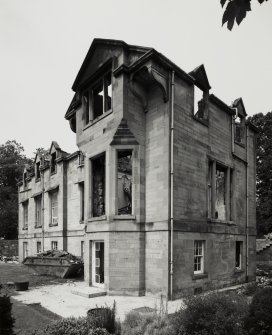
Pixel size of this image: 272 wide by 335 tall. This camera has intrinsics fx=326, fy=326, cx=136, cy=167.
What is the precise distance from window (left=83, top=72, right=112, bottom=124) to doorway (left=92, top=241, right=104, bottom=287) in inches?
252

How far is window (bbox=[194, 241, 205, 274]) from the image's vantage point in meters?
15.3

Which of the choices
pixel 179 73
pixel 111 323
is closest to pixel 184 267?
pixel 111 323

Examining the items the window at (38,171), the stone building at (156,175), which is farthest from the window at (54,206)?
the stone building at (156,175)

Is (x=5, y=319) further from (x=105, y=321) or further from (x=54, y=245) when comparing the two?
(x=54, y=245)

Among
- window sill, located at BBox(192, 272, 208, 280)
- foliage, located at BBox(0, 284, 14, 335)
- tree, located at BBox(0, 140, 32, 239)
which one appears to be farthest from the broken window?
tree, located at BBox(0, 140, 32, 239)

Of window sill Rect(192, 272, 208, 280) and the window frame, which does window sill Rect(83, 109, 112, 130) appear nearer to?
the window frame

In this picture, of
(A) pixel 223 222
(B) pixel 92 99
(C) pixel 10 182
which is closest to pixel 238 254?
(A) pixel 223 222

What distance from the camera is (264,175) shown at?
43281mm

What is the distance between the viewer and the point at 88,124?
55.3ft

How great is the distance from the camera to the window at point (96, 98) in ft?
51.7

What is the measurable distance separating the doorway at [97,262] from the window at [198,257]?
14.8ft

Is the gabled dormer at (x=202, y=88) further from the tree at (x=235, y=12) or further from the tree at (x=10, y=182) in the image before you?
the tree at (x=10, y=182)

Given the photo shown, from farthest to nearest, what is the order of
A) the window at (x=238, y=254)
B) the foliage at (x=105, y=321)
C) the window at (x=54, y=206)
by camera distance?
the window at (x=54, y=206)
the window at (x=238, y=254)
the foliage at (x=105, y=321)

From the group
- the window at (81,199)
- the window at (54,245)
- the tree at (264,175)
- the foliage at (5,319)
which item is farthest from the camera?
the tree at (264,175)
